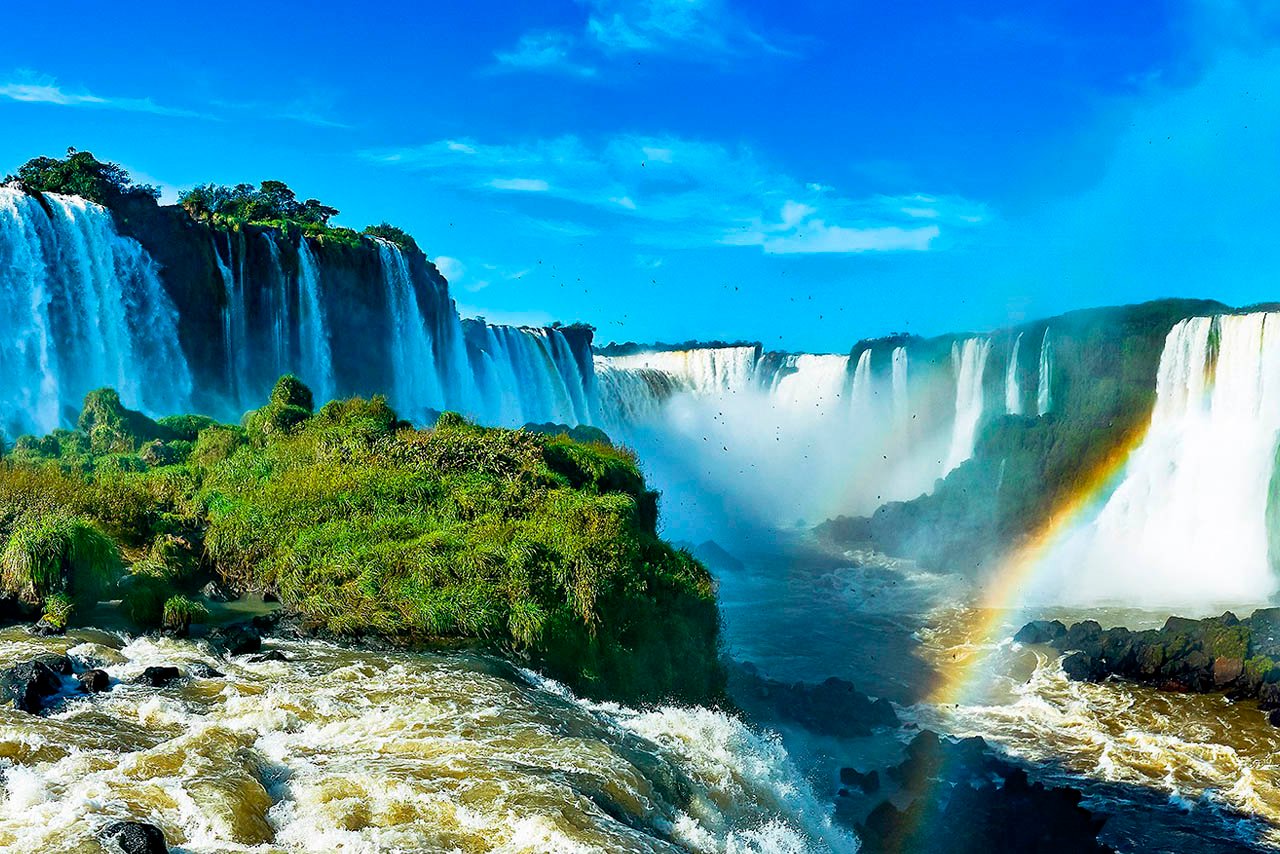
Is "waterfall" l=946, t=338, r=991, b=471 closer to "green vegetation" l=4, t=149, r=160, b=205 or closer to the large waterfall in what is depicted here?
the large waterfall

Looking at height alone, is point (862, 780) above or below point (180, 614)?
below

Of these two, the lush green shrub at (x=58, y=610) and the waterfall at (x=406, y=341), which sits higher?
the waterfall at (x=406, y=341)

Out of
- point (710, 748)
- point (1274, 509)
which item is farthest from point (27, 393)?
point (1274, 509)

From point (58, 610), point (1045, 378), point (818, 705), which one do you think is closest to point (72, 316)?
point (58, 610)

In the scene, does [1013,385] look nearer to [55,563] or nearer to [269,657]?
[269,657]

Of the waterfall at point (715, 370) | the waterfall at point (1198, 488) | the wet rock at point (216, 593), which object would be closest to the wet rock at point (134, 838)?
the wet rock at point (216, 593)

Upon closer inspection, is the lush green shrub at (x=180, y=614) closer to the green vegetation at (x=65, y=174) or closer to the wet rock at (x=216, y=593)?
the wet rock at (x=216, y=593)
